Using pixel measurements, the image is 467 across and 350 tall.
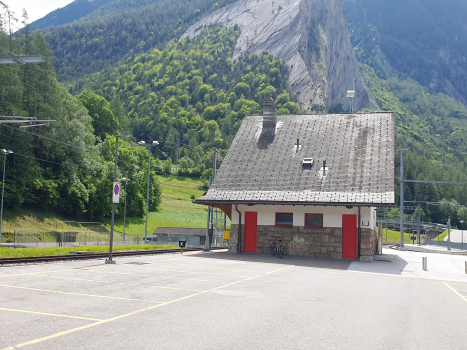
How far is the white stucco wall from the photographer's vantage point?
25172 millimetres

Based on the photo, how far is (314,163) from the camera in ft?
91.0

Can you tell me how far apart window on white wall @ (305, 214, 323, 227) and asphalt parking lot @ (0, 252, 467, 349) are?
27.6 feet

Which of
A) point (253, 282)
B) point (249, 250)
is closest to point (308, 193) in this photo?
point (249, 250)

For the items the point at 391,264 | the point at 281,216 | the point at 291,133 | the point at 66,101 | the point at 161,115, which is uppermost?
the point at 161,115

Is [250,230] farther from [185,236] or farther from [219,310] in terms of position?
[185,236]

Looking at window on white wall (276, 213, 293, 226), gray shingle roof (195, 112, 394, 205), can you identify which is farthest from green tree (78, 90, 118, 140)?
window on white wall (276, 213, 293, 226)

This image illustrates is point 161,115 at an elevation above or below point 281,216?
above

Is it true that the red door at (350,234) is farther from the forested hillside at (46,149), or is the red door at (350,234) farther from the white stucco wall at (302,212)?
the forested hillside at (46,149)

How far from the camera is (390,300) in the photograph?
12250 millimetres

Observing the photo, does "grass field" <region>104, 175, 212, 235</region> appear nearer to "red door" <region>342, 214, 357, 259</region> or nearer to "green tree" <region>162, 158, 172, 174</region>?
"green tree" <region>162, 158, 172, 174</region>

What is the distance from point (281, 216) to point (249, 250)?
8.94 ft

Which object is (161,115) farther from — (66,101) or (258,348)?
(258,348)

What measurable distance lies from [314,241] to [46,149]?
163ft

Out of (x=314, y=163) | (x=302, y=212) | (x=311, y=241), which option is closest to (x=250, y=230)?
(x=302, y=212)
